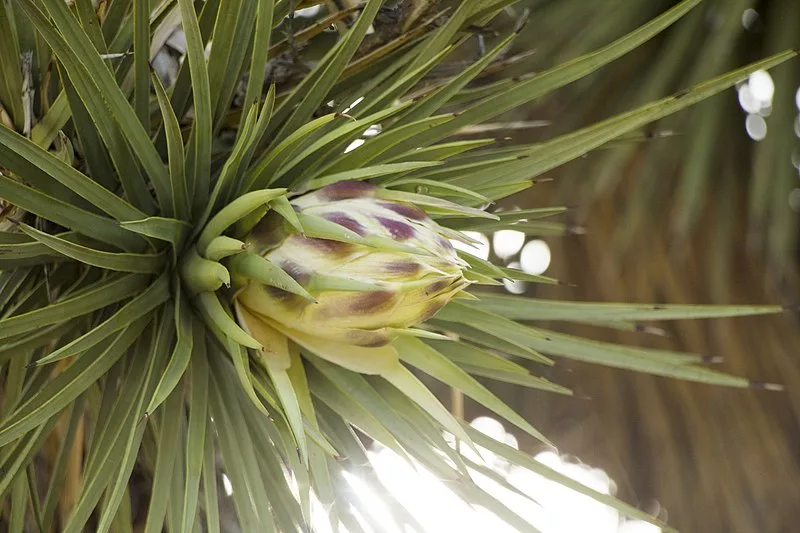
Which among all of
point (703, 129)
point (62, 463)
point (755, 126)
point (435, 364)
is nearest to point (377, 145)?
point (435, 364)

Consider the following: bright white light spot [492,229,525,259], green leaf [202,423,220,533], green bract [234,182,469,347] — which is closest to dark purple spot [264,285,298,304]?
green bract [234,182,469,347]

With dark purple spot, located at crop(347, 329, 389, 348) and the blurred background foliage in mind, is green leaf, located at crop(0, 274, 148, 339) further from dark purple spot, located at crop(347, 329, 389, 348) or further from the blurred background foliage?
the blurred background foliage

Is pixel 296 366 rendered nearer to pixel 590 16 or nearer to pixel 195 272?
pixel 195 272

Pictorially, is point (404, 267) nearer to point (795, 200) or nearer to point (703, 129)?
point (703, 129)

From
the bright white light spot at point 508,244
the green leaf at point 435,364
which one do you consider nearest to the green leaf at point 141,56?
the green leaf at point 435,364

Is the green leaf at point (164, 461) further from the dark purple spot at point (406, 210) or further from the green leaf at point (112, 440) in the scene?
the dark purple spot at point (406, 210)

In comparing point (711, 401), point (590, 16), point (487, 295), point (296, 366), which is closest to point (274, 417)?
point (296, 366)
